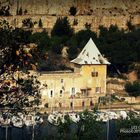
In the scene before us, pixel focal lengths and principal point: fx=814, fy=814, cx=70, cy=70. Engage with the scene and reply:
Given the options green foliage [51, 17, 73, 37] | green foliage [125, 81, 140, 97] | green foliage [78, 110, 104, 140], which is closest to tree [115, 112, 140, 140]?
green foliage [78, 110, 104, 140]

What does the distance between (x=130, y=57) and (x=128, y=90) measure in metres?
2.39

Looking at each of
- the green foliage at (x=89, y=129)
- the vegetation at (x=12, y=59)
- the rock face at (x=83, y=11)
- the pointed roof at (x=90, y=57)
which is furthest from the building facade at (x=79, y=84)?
the vegetation at (x=12, y=59)

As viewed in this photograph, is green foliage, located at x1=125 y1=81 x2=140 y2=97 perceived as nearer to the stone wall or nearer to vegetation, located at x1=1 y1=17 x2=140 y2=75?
vegetation, located at x1=1 y1=17 x2=140 y2=75

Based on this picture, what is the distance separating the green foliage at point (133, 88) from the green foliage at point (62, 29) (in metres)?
6.71

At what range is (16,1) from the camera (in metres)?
35.3

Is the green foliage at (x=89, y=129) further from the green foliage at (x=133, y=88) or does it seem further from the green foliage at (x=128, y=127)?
the green foliage at (x=133, y=88)

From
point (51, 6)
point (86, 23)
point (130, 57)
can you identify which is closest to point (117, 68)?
point (130, 57)

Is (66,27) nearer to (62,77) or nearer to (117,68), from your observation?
(117,68)

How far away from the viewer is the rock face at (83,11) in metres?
34.7

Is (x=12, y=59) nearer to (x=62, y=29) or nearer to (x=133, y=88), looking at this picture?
(x=133, y=88)

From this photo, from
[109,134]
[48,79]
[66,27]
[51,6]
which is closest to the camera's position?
[109,134]

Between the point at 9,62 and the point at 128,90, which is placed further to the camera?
the point at 128,90

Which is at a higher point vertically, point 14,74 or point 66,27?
point 66,27

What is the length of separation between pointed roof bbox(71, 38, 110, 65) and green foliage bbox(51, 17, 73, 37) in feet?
18.0
